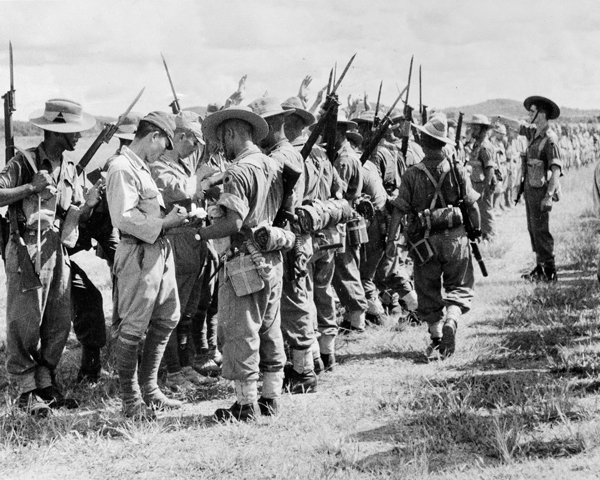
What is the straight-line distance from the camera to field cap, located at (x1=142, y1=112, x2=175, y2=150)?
17.0ft

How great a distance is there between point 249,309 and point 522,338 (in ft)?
10.5

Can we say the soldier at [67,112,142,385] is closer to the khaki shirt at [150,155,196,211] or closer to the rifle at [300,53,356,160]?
the khaki shirt at [150,155,196,211]

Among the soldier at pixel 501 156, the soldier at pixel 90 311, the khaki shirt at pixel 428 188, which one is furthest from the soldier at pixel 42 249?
the soldier at pixel 501 156

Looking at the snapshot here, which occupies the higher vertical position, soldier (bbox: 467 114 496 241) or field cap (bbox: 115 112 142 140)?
field cap (bbox: 115 112 142 140)

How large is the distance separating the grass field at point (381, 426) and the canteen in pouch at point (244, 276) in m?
0.92

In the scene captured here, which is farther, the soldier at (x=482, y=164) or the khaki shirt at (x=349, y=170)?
the soldier at (x=482, y=164)

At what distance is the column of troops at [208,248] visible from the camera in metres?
5.03

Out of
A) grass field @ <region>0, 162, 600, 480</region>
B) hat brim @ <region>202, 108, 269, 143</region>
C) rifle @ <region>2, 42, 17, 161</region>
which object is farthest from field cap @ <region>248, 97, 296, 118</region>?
grass field @ <region>0, 162, 600, 480</region>

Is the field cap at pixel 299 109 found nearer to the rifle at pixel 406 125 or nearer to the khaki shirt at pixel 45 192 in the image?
the khaki shirt at pixel 45 192

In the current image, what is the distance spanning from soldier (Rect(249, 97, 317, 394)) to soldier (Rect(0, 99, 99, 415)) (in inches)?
53.1

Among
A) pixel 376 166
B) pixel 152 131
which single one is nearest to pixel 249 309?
pixel 152 131

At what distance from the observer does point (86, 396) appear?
5812 millimetres

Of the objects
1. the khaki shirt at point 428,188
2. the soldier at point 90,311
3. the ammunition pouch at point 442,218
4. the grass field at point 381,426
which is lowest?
the grass field at point 381,426

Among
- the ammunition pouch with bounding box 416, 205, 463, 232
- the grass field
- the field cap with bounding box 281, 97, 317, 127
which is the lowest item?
the grass field
